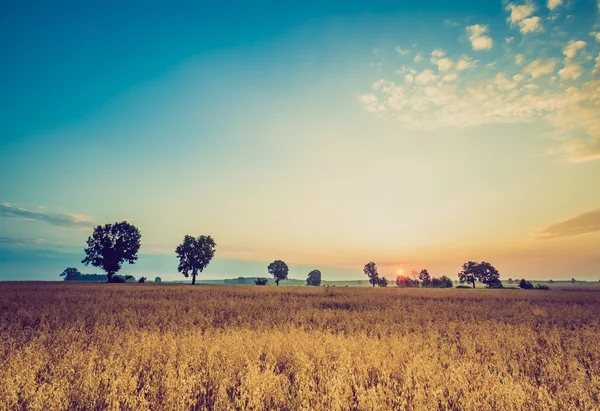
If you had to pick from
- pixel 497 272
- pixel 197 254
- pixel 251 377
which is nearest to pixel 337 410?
pixel 251 377

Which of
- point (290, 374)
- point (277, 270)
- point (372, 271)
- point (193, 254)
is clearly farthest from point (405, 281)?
point (290, 374)

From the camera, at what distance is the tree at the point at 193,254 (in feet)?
228

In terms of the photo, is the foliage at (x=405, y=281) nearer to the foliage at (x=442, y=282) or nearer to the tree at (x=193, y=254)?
the foliage at (x=442, y=282)

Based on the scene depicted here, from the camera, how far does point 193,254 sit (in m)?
69.9

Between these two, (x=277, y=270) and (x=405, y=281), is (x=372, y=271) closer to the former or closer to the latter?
(x=405, y=281)

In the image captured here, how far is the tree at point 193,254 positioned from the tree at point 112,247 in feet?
31.8

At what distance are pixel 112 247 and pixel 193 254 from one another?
1634cm

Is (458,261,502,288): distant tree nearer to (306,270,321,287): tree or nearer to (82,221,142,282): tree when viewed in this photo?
(306,270,321,287): tree

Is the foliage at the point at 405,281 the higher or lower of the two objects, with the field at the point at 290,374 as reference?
lower

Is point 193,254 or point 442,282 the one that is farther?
point 442,282

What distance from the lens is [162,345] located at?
5.79 metres

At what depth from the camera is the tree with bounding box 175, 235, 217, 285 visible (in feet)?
228

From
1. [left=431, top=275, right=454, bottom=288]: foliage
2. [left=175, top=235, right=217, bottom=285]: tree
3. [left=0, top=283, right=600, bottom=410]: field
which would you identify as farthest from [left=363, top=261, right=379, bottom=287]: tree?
[left=0, top=283, right=600, bottom=410]: field

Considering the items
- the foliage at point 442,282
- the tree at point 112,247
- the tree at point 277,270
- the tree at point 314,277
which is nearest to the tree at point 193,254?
the tree at point 112,247
